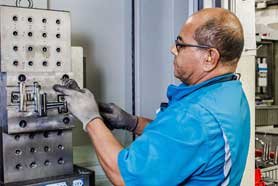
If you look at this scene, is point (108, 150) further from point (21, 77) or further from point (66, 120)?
point (21, 77)

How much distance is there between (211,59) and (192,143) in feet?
0.87

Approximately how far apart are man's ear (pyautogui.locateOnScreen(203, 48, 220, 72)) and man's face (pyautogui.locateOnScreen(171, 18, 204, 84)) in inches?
0.7

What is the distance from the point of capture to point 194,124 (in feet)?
3.29

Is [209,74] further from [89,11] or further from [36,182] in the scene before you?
[89,11]

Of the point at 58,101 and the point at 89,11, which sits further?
the point at 89,11

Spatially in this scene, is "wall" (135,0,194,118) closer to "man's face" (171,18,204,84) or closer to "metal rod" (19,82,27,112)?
"man's face" (171,18,204,84)

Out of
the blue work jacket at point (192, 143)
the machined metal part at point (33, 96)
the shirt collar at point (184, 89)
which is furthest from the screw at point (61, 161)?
the shirt collar at point (184, 89)

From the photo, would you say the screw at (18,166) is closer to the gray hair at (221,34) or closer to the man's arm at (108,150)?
the man's arm at (108,150)

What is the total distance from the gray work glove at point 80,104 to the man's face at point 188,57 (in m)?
0.28

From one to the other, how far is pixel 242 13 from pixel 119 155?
31.6 inches

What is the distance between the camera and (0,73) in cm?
116

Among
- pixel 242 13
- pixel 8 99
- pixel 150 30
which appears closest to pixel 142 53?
pixel 150 30

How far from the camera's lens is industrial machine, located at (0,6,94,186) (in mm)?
1121

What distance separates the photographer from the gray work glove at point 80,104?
1142mm
